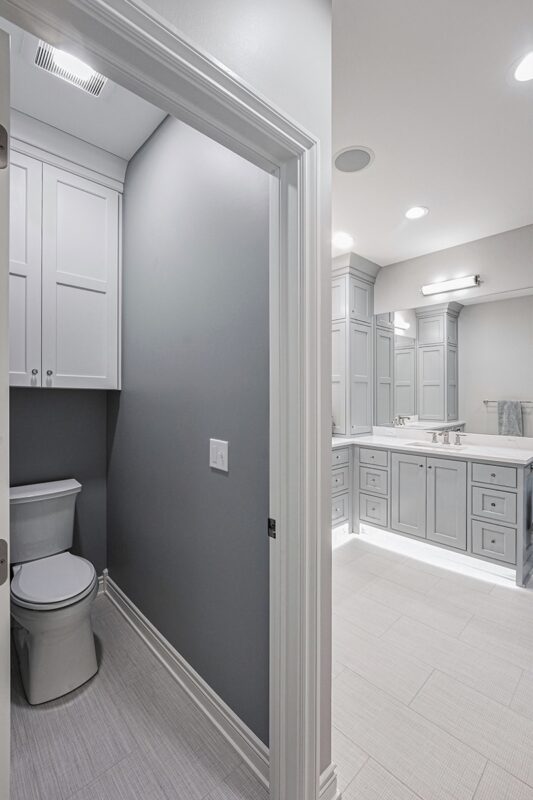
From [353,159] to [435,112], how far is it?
1.67 feet

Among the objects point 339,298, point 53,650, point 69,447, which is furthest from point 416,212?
point 53,650

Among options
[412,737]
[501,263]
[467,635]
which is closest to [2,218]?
[412,737]

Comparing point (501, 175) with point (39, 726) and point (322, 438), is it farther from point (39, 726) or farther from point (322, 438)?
point (39, 726)

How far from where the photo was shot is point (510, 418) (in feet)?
10.1

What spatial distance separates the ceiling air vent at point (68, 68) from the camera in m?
1.49

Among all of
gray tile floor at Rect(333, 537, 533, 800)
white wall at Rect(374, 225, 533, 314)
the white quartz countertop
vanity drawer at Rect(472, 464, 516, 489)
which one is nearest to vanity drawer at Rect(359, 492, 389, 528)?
the white quartz countertop

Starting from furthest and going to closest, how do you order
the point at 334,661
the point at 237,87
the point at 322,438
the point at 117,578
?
the point at 117,578, the point at 334,661, the point at 322,438, the point at 237,87

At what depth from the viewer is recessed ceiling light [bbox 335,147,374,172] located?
84.7 inches

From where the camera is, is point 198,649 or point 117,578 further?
point 117,578

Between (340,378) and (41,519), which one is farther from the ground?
(340,378)

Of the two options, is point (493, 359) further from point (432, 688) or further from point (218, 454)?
point (218, 454)

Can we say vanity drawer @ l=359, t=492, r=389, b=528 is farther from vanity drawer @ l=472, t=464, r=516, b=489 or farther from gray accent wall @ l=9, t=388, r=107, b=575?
gray accent wall @ l=9, t=388, r=107, b=575

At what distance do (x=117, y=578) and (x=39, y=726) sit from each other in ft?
2.73

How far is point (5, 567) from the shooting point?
75 cm
